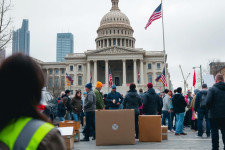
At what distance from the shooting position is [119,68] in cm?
8119

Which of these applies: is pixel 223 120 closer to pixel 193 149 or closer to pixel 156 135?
pixel 193 149

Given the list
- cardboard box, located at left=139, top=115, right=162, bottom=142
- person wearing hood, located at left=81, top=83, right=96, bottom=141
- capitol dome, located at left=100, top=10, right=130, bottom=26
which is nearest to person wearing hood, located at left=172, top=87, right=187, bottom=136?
cardboard box, located at left=139, top=115, right=162, bottom=142

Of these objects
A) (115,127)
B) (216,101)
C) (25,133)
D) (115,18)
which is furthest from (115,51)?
(25,133)

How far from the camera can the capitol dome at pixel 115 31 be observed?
91.6 m

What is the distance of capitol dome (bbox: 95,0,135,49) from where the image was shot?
91.6 metres

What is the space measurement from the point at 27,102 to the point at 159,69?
75984 millimetres

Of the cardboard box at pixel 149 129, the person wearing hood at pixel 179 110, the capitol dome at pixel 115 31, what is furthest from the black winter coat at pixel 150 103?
the capitol dome at pixel 115 31

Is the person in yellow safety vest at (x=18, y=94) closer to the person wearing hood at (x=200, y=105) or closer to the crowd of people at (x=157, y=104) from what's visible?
→ the crowd of people at (x=157, y=104)

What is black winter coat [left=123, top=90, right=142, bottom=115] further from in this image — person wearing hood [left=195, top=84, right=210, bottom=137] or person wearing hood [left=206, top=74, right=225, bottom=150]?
person wearing hood [left=206, top=74, right=225, bottom=150]

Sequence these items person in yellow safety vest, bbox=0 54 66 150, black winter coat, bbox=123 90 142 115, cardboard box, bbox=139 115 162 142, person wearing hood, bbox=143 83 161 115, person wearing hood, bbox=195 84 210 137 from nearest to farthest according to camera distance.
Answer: person in yellow safety vest, bbox=0 54 66 150 < cardboard box, bbox=139 115 162 142 < person wearing hood, bbox=195 84 210 137 < black winter coat, bbox=123 90 142 115 < person wearing hood, bbox=143 83 161 115

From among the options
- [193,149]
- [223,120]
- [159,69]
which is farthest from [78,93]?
[159,69]

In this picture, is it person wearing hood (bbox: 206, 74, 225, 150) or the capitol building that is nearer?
person wearing hood (bbox: 206, 74, 225, 150)

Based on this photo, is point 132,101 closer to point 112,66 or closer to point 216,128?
point 216,128

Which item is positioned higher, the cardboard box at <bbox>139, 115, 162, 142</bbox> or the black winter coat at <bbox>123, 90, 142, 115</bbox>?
the black winter coat at <bbox>123, 90, 142, 115</bbox>
